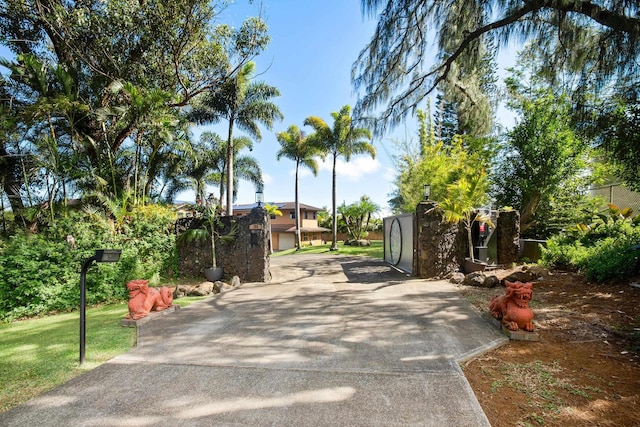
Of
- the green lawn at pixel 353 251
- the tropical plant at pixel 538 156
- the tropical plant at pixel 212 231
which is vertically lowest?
the green lawn at pixel 353 251

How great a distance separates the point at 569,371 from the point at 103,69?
11.0 m

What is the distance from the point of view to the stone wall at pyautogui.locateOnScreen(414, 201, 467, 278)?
742 cm

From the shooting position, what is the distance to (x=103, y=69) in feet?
25.5

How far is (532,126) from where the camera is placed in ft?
38.4

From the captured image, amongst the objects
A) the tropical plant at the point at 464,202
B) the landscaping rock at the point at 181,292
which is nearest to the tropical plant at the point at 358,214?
the tropical plant at the point at 464,202

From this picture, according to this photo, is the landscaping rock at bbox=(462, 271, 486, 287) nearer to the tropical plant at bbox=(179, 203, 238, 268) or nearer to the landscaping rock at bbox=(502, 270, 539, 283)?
the landscaping rock at bbox=(502, 270, 539, 283)

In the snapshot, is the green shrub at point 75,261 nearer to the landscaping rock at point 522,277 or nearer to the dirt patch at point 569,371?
the dirt patch at point 569,371

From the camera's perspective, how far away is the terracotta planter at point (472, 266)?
7.07 metres

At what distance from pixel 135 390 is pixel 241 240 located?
212 inches

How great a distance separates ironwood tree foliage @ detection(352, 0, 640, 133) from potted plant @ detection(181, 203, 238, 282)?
177 inches

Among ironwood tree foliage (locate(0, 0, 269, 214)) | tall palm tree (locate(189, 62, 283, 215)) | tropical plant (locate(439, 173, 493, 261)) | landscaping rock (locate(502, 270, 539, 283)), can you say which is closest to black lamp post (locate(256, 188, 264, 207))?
ironwood tree foliage (locate(0, 0, 269, 214))

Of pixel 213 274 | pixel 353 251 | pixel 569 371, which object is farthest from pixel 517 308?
pixel 353 251

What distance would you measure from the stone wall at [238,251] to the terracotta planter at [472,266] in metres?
5.24

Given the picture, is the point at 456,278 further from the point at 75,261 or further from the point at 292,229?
the point at 292,229
